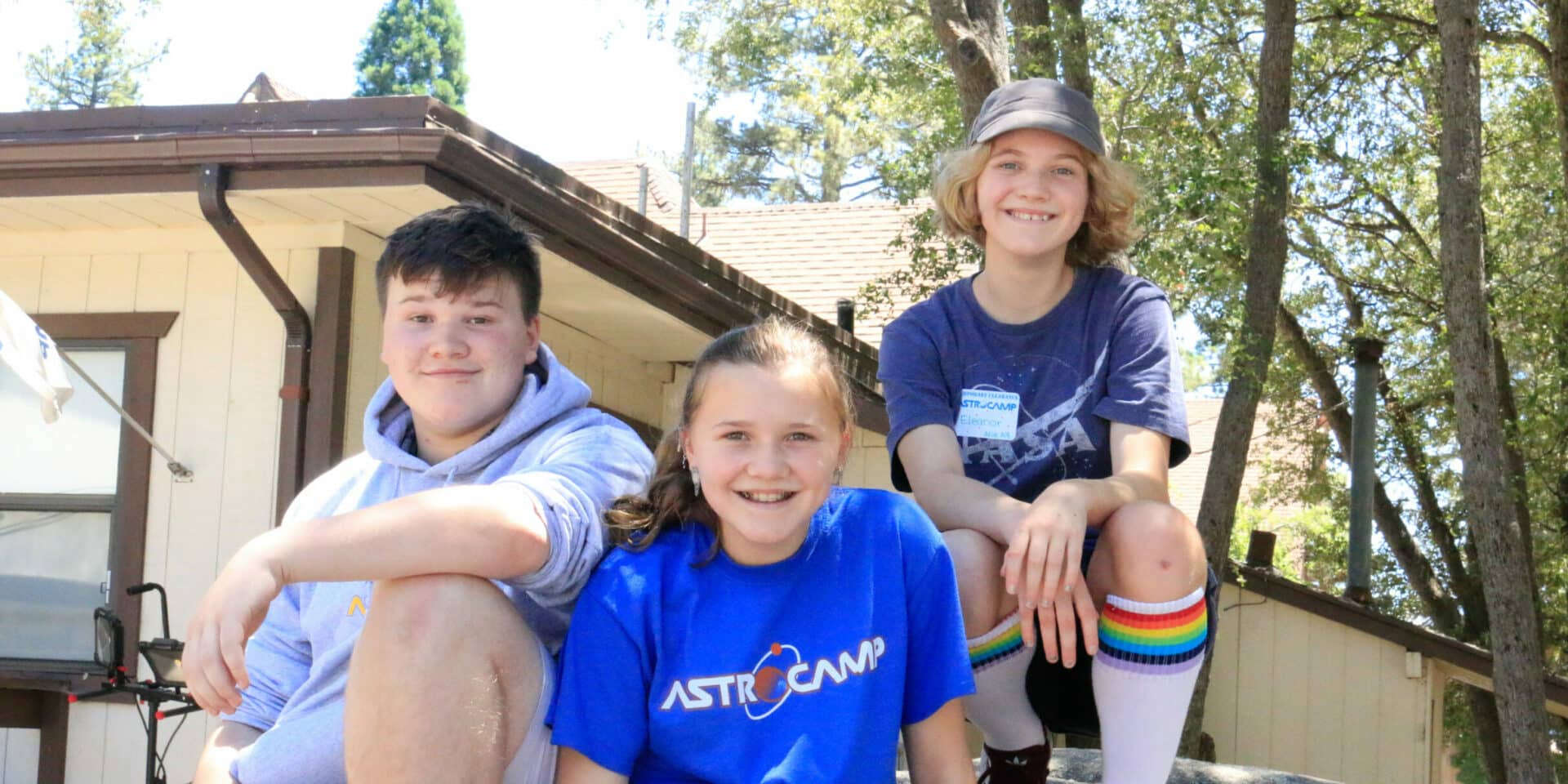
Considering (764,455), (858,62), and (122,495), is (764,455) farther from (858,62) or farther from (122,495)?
(858,62)

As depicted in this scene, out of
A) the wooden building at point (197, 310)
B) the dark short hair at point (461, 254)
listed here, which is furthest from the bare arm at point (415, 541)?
the wooden building at point (197, 310)

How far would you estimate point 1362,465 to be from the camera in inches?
420

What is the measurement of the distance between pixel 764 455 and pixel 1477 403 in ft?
23.6

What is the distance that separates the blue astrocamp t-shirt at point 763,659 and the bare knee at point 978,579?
0.39 ft

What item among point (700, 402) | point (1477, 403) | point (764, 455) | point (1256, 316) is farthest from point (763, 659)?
point (1477, 403)

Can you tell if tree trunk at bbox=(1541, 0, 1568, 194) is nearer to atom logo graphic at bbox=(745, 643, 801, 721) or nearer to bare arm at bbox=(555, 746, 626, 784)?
atom logo graphic at bbox=(745, 643, 801, 721)

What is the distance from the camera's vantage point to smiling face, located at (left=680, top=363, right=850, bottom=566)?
87.6 inches

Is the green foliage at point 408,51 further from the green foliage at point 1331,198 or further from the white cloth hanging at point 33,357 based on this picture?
the white cloth hanging at point 33,357

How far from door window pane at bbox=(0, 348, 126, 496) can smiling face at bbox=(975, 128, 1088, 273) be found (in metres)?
4.71

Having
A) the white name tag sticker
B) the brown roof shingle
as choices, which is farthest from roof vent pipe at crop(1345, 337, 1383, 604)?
the white name tag sticker

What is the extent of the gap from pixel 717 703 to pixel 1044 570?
545mm

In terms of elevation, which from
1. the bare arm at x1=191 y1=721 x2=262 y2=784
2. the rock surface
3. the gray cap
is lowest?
the rock surface

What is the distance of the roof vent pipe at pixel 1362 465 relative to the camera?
10.6 m

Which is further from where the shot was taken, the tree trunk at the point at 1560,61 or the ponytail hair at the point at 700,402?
the tree trunk at the point at 1560,61
